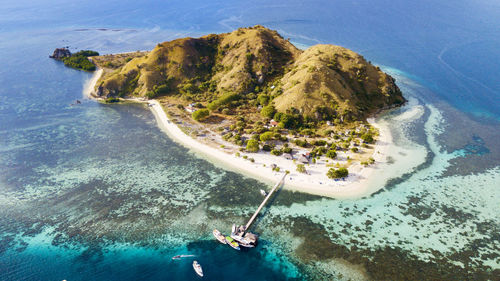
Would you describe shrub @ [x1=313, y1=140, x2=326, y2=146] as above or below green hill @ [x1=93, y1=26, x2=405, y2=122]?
below

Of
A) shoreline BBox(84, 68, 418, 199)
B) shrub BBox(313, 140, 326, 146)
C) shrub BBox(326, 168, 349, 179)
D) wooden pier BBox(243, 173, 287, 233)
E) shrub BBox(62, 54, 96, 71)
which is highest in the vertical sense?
shrub BBox(62, 54, 96, 71)

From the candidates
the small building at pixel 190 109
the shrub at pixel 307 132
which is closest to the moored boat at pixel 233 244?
the shrub at pixel 307 132

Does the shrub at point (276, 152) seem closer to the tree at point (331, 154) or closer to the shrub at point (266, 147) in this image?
the shrub at point (266, 147)

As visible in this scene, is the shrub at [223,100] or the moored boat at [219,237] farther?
the shrub at [223,100]

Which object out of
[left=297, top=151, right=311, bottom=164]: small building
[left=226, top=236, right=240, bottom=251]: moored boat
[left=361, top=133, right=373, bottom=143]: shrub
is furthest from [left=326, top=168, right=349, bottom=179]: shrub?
[left=226, top=236, right=240, bottom=251]: moored boat

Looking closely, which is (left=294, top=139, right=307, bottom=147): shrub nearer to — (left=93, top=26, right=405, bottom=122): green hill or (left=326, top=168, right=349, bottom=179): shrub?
(left=326, top=168, right=349, bottom=179): shrub

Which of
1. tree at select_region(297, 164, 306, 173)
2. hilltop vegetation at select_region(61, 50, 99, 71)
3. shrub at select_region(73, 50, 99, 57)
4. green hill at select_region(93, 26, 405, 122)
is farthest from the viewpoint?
shrub at select_region(73, 50, 99, 57)
